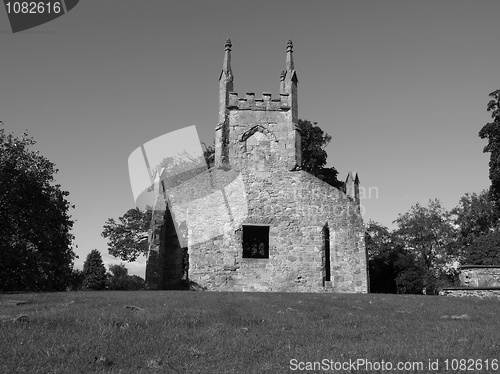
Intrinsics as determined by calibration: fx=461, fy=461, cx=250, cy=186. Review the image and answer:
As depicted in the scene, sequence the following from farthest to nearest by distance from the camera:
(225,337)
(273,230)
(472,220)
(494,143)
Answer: (472,220)
(494,143)
(273,230)
(225,337)

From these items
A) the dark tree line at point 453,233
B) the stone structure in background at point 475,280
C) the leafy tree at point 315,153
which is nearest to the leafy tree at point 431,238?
the dark tree line at point 453,233

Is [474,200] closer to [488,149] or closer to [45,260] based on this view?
[488,149]

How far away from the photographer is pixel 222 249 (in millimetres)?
24969

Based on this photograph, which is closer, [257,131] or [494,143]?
[257,131]

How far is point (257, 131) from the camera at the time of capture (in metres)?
27.2

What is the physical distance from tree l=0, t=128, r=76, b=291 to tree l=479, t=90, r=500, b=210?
3125 cm

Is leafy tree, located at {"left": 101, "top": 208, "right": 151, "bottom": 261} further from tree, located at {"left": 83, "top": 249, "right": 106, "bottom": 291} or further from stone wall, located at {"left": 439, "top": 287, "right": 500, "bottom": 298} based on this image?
stone wall, located at {"left": 439, "top": 287, "right": 500, "bottom": 298}

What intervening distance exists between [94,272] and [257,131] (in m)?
21.1

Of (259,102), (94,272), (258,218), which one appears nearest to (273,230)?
(258,218)

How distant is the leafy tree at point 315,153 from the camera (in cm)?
4162

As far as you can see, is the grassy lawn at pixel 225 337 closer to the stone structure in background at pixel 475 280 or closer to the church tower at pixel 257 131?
the stone structure in background at pixel 475 280

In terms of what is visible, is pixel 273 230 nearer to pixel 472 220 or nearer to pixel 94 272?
pixel 94 272

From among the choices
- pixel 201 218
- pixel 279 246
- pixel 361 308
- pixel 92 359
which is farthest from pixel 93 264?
pixel 92 359

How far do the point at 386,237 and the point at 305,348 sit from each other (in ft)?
165
